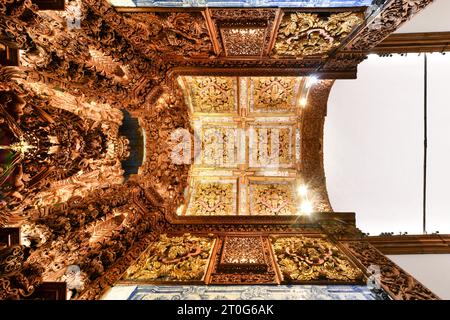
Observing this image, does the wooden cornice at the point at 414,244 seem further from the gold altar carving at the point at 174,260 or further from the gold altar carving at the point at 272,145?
the gold altar carving at the point at 174,260

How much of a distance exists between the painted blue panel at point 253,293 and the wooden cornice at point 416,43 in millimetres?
4465

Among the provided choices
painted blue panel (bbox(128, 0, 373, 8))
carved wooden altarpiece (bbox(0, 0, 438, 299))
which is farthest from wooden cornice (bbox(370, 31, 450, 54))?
painted blue panel (bbox(128, 0, 373, 8))

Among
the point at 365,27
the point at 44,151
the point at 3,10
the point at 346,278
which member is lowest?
the point at 346,278

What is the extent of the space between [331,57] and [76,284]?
542cm

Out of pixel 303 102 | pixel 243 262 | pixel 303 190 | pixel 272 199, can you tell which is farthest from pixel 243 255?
pixel 303 102

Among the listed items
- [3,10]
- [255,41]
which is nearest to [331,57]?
[255,41]

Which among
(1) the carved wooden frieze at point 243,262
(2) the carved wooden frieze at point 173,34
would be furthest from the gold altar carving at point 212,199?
(2) the carved wooden frieze at point 173,34

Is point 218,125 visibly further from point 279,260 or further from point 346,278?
point 346,278

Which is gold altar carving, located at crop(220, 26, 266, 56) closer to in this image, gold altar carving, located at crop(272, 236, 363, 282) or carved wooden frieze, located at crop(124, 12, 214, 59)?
carved wooden frieze, located at crop(124, 12, 214, 59)

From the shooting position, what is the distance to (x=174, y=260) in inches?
179

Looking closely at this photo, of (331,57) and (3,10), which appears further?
(331,57)

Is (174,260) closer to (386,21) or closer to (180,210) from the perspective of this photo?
(180,210)

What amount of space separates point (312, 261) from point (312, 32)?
3723mm

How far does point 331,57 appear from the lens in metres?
4.75
